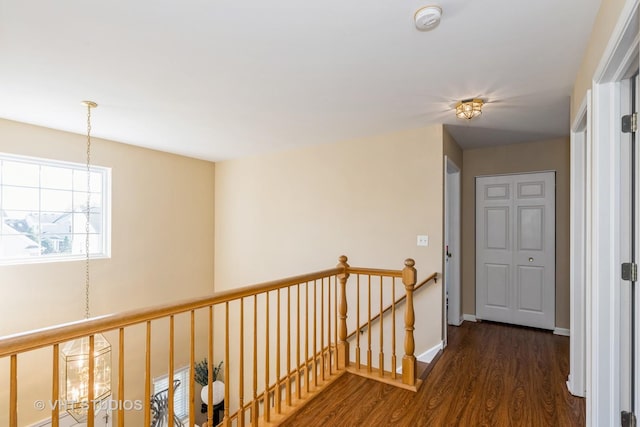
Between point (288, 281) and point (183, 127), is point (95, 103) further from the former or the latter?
point (288, 281)

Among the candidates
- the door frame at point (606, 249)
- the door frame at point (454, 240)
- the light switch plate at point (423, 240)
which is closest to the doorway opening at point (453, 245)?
the door frame at point (454, 240)

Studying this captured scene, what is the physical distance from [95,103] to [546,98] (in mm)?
3676

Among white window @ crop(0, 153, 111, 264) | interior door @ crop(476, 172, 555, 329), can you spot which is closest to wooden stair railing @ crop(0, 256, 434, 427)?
white window @ crop(0, 153, 111, 264)

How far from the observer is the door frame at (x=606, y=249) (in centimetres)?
145

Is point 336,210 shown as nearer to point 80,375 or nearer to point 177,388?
point 80,375

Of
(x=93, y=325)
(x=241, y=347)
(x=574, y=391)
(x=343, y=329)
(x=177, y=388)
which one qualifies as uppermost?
(x=93, y=325)

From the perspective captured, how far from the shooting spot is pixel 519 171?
3947mm

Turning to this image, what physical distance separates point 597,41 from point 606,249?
1012 mm

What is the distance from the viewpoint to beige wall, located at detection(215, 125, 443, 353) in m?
3.25

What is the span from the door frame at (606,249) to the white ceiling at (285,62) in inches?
16.8

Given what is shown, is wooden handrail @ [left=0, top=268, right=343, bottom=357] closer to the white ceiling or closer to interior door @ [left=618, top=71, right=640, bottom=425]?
the white ceiling

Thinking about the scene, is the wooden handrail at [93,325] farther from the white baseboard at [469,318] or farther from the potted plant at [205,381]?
the white baseboard at [469,318]

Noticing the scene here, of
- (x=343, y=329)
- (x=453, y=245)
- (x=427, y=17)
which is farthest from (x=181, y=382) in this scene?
(x=427, y=17)

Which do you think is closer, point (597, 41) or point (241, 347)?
point (597, 41)
